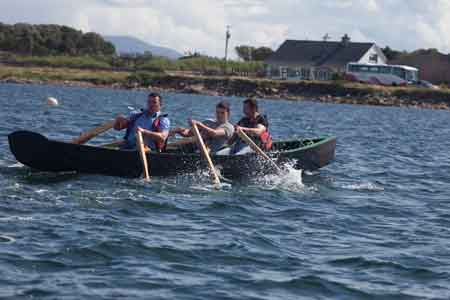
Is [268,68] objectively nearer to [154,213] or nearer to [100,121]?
[100,121]

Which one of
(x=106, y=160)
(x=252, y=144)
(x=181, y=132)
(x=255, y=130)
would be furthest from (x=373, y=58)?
(x=106, y=160)

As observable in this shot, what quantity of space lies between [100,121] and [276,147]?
15340 mm

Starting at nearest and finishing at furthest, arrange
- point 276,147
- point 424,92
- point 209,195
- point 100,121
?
point 209,195 < point 276,147 < point 100,121 < point 424,92

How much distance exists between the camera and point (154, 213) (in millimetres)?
12180

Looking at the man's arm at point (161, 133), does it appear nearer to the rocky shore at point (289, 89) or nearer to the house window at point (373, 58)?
the rocky shore at point (289, 89)

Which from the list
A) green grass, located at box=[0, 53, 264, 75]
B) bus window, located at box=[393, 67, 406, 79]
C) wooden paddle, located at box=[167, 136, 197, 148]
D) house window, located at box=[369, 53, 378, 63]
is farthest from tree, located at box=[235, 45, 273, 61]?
wooden paddle, located at box=[167, 136, 197, 148]

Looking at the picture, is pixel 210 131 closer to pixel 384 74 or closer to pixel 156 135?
pixel 156 135

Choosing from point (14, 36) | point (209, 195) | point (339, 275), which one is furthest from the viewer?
point (14, 36)

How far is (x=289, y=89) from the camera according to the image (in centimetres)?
7838

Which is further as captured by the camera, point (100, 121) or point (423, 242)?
point (100, 121)

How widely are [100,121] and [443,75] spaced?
6539 cm

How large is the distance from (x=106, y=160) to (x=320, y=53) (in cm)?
8308

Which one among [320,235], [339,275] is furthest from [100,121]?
[339,275]

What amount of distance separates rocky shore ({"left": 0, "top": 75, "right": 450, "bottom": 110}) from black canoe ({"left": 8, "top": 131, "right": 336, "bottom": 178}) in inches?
2272
